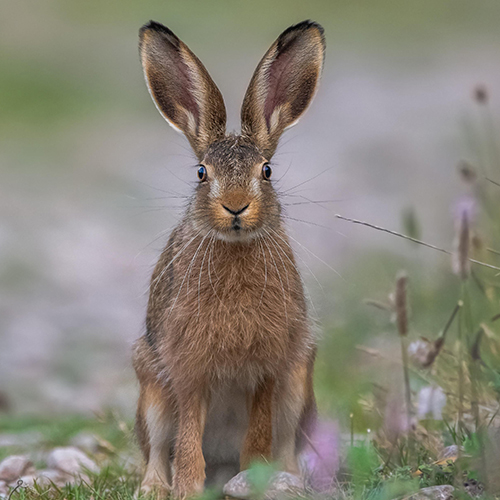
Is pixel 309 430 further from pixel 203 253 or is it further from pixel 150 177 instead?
pixel 150 177

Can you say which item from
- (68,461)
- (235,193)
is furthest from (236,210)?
(68,461)

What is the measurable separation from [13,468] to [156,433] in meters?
1.04

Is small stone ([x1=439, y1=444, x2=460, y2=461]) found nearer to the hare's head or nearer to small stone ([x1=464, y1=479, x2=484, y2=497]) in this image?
small stone ([x1=464, y1=479, x2=484, y2=497])

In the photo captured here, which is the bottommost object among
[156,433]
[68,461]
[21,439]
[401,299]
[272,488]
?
[21,439]

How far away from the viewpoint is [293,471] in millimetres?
4801

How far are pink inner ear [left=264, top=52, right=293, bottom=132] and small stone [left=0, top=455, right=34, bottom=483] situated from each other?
2.36 m

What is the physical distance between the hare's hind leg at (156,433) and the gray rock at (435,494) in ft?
4.98

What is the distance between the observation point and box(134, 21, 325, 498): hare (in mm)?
4371

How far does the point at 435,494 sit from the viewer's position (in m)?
3.61

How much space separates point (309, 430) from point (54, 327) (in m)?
5.69

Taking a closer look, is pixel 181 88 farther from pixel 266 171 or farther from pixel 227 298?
pixel 227 298

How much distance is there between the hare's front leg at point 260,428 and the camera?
452 centimetres

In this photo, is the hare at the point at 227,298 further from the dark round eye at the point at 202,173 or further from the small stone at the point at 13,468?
the small stone at the point at 13,468

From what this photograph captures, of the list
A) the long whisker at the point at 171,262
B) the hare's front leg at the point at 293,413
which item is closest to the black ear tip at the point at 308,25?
the long whisker at the point at 171,262
